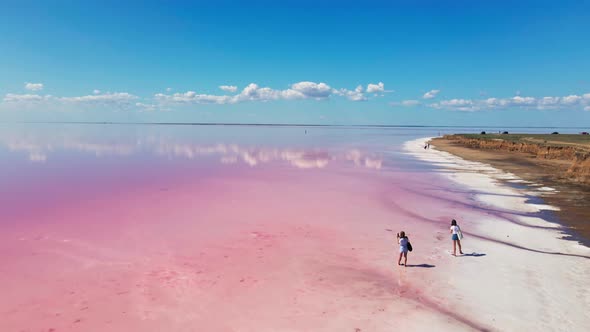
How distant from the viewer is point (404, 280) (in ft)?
39.5

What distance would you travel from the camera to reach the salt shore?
9.79 meters

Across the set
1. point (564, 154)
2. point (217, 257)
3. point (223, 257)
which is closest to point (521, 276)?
point (223, 257)

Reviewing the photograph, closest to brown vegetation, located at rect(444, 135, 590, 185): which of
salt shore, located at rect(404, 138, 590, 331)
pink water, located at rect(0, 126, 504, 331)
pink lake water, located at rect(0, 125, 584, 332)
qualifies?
pink lake water, located at rect(0, 125, 584, 332)

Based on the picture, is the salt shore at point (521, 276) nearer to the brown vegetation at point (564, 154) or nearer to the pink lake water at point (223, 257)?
the pink lake water at point (223, 257)

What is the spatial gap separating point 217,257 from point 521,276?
10824 mm

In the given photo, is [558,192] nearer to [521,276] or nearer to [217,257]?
[521,276]

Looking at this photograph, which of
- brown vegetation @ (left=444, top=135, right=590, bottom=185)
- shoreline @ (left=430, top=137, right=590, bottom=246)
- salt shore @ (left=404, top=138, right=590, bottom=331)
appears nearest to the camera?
salt shore @ (left=404, top=138, right=590, bottom=331)

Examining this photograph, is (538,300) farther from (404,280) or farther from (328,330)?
(328,330)

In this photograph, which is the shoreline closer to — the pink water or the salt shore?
the salt shore

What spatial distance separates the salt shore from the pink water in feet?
2.93

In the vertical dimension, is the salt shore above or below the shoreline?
below

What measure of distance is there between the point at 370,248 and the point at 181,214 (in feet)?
34.9

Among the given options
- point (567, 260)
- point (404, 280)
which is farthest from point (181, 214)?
point (567, 260)

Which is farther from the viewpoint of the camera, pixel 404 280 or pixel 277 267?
pixel 277 267
